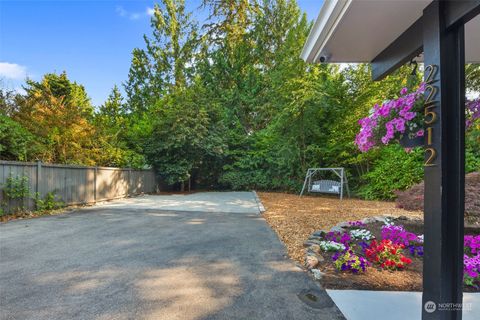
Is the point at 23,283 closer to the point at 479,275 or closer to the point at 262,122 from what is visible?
the point at 479,275

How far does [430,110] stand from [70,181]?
8282 millimetres

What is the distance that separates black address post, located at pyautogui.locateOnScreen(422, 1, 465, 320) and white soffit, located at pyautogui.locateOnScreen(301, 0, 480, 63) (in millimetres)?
299

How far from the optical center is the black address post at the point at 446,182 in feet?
4.67

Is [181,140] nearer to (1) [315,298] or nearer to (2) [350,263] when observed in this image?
(2) [350,263]

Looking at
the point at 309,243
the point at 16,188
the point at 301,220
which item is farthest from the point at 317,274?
the point at 16,188

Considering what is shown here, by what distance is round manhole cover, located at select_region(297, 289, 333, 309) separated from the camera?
2.09 metres

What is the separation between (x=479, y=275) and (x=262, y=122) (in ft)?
44.4

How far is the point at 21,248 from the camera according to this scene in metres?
3.57

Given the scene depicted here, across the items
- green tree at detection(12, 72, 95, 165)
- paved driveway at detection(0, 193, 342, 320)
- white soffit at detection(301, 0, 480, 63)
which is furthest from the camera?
green tree at detection(12, 72, 95, 165)

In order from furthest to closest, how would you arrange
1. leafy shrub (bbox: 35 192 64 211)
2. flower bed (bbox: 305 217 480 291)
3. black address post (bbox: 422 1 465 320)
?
1. leafy shrub (bbox: 35 192 64 211)
2. flower bed (bbox: 305 217 480 291)
3. black address post (bbox: 422 1 465 320)

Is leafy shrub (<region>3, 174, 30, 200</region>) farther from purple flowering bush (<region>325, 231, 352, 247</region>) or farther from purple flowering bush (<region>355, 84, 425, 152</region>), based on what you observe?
purple flowering bush (<region>355, 84, 425, 152</region>)

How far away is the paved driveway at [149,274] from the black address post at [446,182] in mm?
789

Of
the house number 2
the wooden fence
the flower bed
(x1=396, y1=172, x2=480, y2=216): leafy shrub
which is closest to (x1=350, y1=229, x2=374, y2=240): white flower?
the flower bed

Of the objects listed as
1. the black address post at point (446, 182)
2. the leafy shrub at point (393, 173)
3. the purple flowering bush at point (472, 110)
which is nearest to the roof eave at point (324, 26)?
the black address post at point (446, 182)
